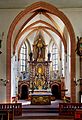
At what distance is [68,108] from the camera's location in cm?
1541

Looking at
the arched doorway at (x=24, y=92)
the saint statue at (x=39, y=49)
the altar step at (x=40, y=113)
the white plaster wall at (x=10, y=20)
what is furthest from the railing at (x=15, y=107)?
the saint statue at (x=39, y=49)

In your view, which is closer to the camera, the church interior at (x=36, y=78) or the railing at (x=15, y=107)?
the railing at (x=15, y=107)

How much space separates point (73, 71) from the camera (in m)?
17.7

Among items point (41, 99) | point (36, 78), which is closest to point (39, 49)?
point (36, 78)

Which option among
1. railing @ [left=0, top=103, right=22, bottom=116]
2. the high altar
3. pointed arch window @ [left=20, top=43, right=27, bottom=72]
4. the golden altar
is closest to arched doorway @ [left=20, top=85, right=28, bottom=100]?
the high altar

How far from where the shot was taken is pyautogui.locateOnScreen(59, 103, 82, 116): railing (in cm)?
1524

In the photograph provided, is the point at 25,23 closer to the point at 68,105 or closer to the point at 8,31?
the point at 8,31

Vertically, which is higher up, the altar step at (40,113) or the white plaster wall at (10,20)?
the white plaster wall at (10,20)

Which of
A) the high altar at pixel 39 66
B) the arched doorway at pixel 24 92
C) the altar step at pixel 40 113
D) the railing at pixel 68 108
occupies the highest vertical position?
the high altar at pixel 39 66

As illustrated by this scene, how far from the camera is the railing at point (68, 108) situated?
600 inches

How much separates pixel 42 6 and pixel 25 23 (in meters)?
3.79

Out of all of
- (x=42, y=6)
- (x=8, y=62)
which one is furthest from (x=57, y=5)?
(x=8, y=62)

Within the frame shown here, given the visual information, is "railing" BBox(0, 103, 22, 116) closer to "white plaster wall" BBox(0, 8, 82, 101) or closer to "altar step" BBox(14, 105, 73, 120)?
"altar step" BBox(14, 105, 73, 120)

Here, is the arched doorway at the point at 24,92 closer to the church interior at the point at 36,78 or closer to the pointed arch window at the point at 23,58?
the church interior at the point at 36,78
